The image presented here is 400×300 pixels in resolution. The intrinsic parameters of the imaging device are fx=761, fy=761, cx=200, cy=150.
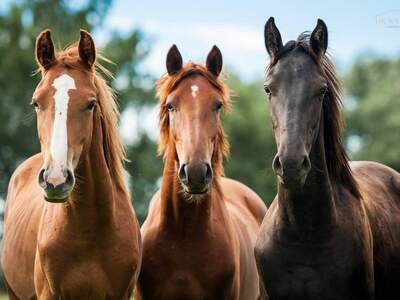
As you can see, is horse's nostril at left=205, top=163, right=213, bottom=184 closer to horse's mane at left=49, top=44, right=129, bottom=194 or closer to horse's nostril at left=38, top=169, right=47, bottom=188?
horse's mane at left=49, top=44, right=129, bottom=194

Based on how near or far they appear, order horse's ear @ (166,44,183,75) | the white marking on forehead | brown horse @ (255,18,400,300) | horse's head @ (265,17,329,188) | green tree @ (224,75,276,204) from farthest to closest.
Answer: green tree @ (224,75,276,204)
horse's ear @ (166,44,183,75)
the white marking on forehead
brown horse @ (255,18,400,300)
horse's head @ (265,17,329,188)

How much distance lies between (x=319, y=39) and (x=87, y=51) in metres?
1.84

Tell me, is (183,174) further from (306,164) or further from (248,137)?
(248,137)

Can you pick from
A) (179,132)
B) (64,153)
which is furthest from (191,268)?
(64,153)

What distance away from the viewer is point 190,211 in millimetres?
6648

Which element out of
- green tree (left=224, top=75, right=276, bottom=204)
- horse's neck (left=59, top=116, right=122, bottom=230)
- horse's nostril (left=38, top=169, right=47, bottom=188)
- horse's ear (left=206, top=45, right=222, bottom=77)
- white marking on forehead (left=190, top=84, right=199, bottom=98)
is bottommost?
green tree (left=224, top=75, right=276, bottom=204)

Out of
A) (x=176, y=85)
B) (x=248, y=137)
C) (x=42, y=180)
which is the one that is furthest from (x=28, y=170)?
(x=248, y=137)

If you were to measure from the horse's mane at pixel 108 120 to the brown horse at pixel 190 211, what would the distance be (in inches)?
18.9

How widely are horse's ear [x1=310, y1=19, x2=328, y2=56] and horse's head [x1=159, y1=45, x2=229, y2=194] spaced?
109 centimetres

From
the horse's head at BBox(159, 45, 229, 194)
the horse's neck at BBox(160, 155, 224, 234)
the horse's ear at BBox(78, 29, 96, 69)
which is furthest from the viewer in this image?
the horse's neck at BBox(160, 155, 224, 234)

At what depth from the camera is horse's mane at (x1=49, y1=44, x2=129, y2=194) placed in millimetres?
6071

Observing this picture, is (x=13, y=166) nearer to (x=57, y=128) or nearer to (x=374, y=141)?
(x=374, y=141)

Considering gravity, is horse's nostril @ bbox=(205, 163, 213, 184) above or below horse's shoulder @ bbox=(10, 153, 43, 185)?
above

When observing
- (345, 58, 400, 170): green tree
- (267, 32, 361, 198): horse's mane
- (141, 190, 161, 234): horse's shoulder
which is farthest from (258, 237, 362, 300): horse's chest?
(345, 58, 400, 170): green tree
